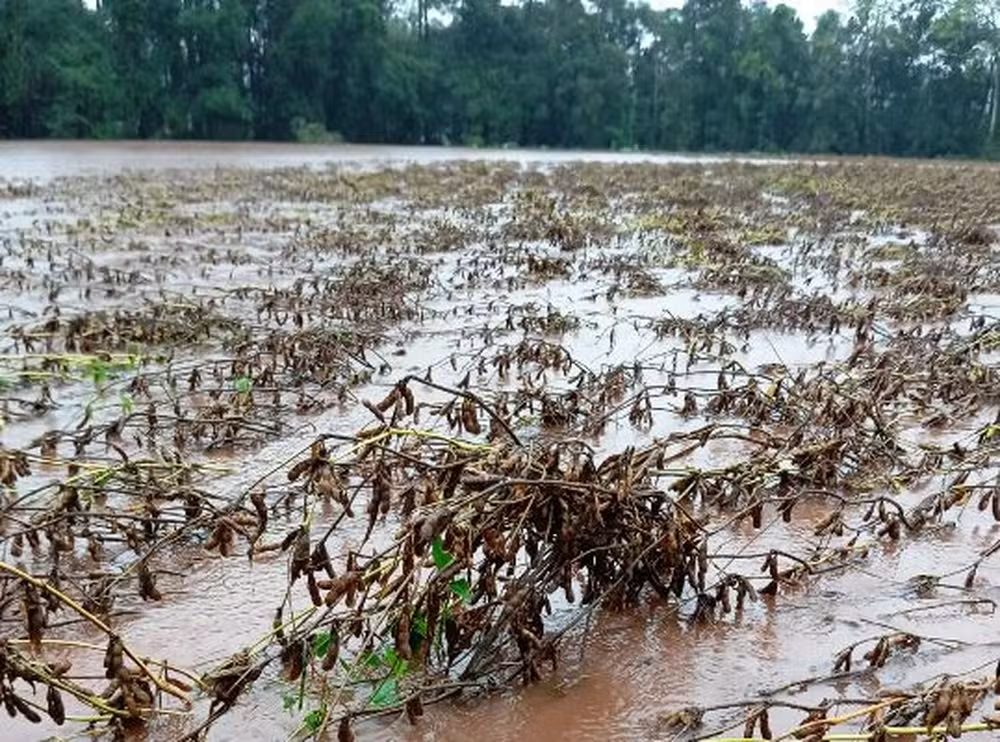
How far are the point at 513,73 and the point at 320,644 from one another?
74.1 meters

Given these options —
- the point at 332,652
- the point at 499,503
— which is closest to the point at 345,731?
the point at 332,652

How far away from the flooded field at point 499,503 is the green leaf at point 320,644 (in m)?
0.04

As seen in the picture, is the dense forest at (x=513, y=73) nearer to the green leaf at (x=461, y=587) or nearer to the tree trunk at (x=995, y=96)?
the tree trunk at (x=995, y=96)

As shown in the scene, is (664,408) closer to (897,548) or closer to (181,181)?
(897,548)

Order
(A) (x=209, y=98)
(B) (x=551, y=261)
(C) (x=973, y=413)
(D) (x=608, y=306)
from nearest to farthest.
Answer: (C) (x=973, y=413), (D) (x=608, y=306), (B) (x=551, y=261), (A) (x=209, y=98)

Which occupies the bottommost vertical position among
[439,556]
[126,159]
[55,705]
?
[55,705]

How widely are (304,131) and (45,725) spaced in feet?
193

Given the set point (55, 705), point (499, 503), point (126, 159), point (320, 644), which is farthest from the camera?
point (126, 159)

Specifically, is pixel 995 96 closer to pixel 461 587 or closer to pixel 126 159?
pixel 126 159

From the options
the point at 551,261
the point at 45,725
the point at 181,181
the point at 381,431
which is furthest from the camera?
the point at 181,181

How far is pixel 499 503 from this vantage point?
2.90 metres

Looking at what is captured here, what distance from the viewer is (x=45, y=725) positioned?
2668 mm

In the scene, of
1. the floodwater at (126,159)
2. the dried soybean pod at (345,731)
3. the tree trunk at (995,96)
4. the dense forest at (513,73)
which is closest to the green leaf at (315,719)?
the dried soybean pod at (345,731)

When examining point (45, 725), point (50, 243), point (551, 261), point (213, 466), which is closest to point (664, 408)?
point (213, 466)
